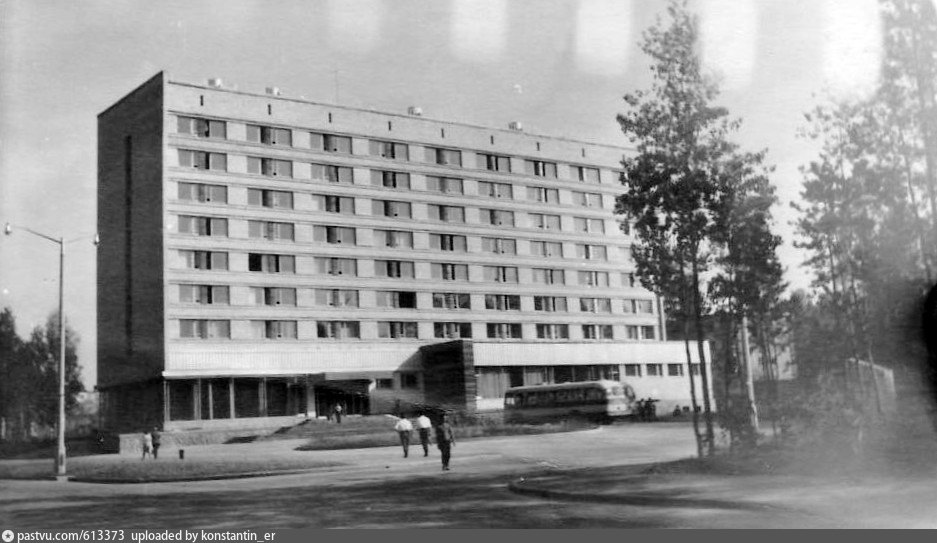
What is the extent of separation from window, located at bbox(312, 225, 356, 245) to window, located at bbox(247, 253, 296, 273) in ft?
6.93

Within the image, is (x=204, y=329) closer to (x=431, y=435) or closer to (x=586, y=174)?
(x=431, y=435)

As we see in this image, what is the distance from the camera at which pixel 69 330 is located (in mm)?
64562

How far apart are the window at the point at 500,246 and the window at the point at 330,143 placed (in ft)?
36.2

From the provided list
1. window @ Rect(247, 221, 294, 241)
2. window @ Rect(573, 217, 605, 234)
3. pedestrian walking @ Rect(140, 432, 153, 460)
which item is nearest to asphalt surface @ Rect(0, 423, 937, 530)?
pedestrian walking @ Rect(140, 432, 153, 460)

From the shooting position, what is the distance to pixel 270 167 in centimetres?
5266

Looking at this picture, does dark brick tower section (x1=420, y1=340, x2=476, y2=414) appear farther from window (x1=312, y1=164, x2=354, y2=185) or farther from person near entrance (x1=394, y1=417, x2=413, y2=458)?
person near entrance (x1=394, y1=417, x2=413, y2=458)

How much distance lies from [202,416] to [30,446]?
31.7 feet

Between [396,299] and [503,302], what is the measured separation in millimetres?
7815

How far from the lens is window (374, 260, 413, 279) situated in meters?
55.4

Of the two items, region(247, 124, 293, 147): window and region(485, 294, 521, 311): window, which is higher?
region(247, 124, 293, 147): window

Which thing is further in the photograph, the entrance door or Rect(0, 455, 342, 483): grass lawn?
the entrance door

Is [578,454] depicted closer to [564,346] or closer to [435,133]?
[564,346]

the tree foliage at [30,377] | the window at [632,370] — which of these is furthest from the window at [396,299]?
the tree foliage at [30,377]

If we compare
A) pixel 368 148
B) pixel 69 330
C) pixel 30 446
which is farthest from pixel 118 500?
pixel 69 330
